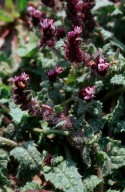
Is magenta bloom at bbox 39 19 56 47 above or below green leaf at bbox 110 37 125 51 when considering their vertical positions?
below

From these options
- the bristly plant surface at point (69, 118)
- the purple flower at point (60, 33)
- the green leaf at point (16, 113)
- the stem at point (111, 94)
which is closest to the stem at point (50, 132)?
the bristly plant surface at point (69, 118)

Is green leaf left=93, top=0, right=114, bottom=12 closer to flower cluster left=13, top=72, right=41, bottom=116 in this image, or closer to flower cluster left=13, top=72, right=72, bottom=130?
flower cluster left=13, top=72, right=72, bottom=130

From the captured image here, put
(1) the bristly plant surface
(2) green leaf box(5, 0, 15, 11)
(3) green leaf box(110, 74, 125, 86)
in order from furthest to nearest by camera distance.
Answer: (2) green leaf box(5, 0, 15, 11) → (3) green leaf box(110, 74, 125, 86) → (1) the bristly plant surface

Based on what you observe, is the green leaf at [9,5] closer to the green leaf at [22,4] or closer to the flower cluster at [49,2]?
the green leaf at [22,4]

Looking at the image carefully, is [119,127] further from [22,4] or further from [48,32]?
[22,4]

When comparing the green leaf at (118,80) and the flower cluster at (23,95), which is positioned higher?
the green leaf at (118,80)

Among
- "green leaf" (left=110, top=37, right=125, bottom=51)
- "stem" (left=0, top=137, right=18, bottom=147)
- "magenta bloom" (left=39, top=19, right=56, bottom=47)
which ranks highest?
"green leaf" (left=110, top=37, right=125, bottom=51)

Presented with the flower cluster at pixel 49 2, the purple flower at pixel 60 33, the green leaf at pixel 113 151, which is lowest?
the green leaf at pixel 113 151

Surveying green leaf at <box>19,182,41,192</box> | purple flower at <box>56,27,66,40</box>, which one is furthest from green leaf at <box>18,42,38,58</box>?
green leaf at <box>19,182,41,192</box>
